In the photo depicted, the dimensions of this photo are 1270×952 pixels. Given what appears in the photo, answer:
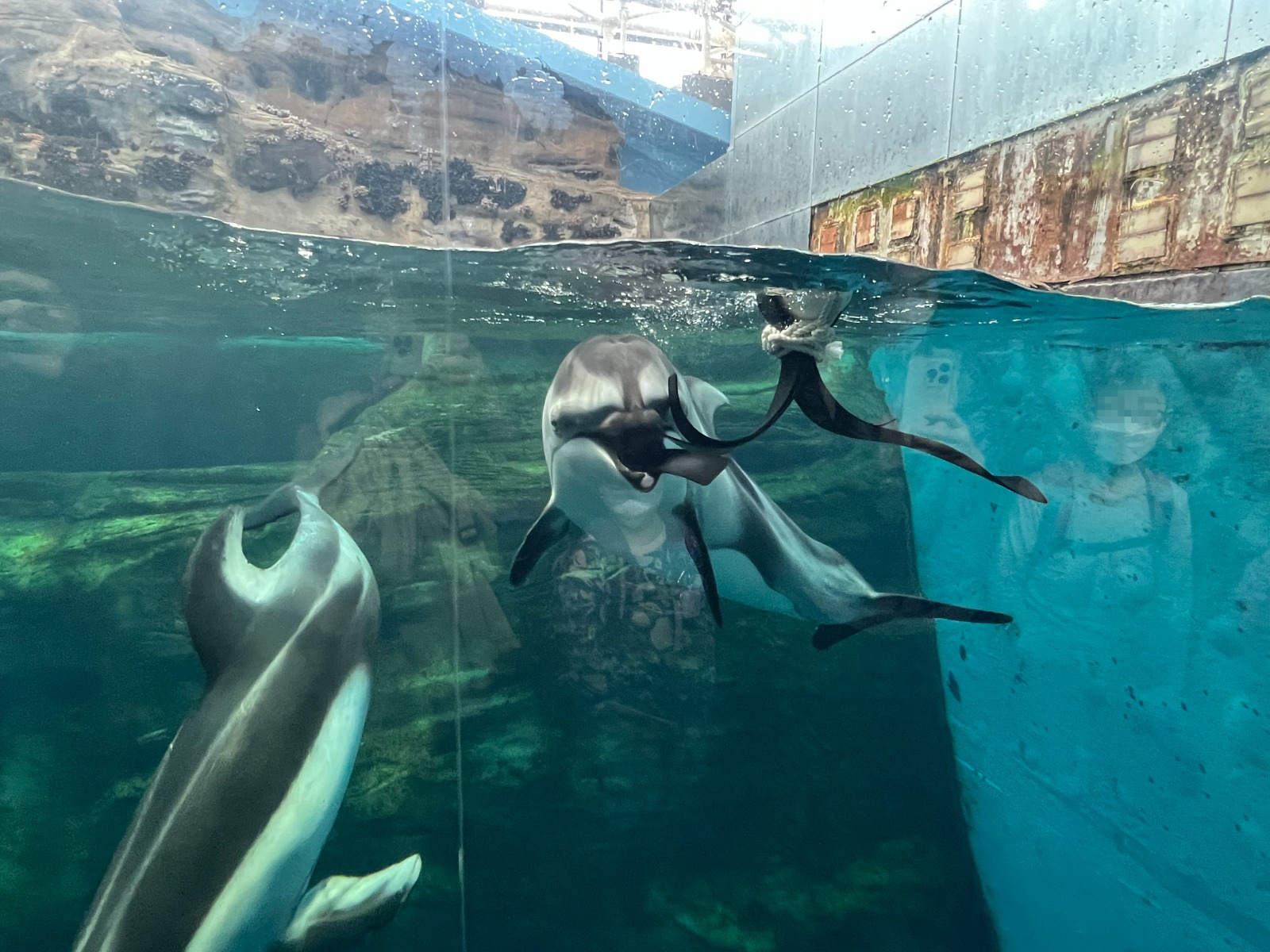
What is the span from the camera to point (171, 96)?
412 cm

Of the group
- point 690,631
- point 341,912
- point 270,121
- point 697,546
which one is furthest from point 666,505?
point 270,121

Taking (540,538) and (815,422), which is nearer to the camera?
(815,422)

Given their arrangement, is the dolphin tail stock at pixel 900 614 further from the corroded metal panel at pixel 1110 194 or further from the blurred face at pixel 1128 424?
the corroded metal panel at pixel 1110 194

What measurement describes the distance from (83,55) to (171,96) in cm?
49

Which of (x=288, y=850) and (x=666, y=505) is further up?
(x=666, y=505)

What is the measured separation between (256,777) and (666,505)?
8.64 ft

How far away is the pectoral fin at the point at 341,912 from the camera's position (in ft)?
12.1

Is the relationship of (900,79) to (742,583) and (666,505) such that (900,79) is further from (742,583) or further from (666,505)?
(742,583)

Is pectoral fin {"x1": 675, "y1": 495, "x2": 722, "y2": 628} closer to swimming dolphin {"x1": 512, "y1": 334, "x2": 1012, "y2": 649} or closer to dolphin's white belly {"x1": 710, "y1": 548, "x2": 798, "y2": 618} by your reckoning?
swimming dolphin {"x1": 512, "y1": 334, "x2": 1012, "y2": 649}

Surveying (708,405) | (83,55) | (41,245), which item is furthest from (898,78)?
(41,245)

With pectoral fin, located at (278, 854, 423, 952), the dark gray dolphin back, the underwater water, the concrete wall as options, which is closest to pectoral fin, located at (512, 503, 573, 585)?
the dark gray dolphin back

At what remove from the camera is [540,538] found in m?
4.96

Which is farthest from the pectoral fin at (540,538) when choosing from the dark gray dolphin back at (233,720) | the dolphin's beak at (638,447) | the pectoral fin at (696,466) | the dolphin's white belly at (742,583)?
the pectoral fin at (696,466)

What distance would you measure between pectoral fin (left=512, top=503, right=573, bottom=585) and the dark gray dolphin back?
3.26 feet
